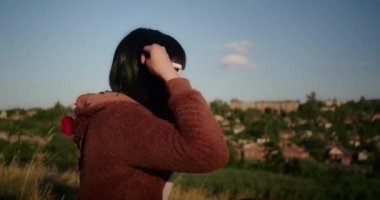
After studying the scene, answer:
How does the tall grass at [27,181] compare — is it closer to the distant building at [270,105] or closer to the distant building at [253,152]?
the distant building at [253,152]

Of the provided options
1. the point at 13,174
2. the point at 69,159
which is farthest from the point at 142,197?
the point at 69,159

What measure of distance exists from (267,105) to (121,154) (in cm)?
10067

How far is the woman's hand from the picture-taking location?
→ 1153 millimetres

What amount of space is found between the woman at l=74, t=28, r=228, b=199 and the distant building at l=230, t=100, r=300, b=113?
8971 centimetres

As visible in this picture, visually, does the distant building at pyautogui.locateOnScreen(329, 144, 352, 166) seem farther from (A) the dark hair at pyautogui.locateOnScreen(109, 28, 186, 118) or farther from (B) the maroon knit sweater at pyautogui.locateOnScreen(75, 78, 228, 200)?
(B) the maroon knit sweater at pyautogui.locateOnScreen(75, 78, 228, 200)

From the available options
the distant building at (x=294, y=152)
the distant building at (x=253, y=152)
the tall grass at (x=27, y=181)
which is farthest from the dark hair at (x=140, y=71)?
the distant building at (x=253, y=152)

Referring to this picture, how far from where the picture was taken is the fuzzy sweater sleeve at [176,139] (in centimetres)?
102

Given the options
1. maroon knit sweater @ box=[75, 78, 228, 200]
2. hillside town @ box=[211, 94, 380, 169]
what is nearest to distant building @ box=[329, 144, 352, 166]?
hillside town @ box=[211, 94, 380, 169]

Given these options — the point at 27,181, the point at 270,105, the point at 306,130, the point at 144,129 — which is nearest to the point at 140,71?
the point at 144,129

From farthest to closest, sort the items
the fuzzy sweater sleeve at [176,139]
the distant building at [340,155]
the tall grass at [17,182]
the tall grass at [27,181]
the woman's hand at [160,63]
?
the distant building at [340,155] → the tall grass at [17,182] → the tall grass at [27,181] → the woman's hand at [160,63] → the fuzzy sweater sleeve at [176,139]

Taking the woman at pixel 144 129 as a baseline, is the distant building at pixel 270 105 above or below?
below

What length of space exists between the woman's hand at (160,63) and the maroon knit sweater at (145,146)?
0.11 feet

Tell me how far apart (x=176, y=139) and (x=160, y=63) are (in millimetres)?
237

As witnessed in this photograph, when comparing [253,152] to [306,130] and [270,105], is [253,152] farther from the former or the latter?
[270,105]
